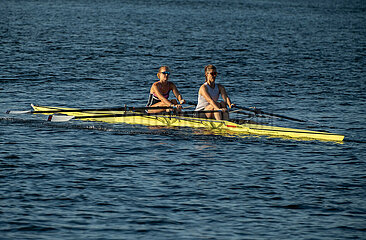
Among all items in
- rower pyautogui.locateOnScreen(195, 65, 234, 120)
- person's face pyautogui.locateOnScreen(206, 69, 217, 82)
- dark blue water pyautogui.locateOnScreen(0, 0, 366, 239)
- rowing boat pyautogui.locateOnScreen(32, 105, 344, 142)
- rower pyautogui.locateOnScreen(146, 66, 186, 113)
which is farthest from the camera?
rower pyautogui.locateOnScreen(146, 66, 186, 113)

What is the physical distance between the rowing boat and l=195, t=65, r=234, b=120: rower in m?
0.36

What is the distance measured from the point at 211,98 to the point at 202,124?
2.91 ft

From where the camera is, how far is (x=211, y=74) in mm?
17969

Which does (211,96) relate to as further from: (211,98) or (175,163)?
(175,163)

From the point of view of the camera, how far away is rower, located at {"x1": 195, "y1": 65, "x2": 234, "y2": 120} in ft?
59.2

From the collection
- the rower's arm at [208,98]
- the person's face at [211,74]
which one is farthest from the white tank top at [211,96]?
the person's face at [211,74]

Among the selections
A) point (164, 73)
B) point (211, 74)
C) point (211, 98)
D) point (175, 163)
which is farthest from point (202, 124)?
point (175, 163)

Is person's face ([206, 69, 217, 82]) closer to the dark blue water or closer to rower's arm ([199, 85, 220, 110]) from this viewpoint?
rower's arm ([199, 85, 220, 110])

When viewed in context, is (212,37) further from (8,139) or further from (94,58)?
(8,139)

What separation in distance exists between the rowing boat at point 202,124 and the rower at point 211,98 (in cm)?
36

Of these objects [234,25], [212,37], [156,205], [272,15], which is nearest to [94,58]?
[212,37]

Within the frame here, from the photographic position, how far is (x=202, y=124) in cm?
1858

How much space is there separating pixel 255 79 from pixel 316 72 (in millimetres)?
5282

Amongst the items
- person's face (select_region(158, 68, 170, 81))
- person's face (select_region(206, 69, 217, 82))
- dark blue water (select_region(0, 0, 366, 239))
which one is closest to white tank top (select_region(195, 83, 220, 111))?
person's face (select_region(206, 69, 217, 82))
